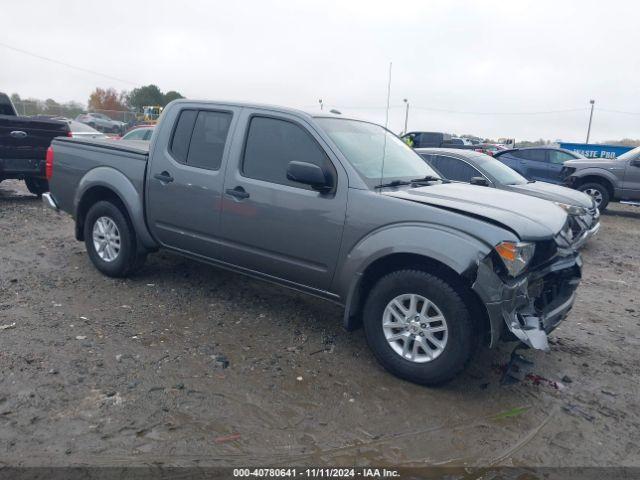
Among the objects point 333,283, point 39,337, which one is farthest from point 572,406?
point 39,337

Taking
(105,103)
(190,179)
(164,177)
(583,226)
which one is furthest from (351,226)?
(105,103)

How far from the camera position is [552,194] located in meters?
8.26

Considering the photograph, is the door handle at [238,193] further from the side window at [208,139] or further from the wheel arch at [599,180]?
the wheel arch at [599,180]

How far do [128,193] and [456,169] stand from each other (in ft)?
17.4

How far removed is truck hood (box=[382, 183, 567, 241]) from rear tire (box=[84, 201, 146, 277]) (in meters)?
2.83

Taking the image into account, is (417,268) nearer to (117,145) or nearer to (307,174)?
(307,174)

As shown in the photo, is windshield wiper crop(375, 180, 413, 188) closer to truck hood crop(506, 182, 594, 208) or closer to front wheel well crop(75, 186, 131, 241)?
front wheel well crop(75, 186, 131, 241)

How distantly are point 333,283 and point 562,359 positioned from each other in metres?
2.01

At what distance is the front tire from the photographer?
11.5 ft

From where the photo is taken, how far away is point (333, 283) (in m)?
4.07

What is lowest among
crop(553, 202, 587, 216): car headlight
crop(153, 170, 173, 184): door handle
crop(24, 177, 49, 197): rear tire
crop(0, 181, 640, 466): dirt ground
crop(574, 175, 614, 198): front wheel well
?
crop(0, 181, 640, 466): dirt ground

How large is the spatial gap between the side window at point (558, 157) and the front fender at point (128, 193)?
1268 centimetres

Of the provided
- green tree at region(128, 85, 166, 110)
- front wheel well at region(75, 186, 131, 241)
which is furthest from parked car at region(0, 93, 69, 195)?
green tree at region(128, 85, 166, 110)

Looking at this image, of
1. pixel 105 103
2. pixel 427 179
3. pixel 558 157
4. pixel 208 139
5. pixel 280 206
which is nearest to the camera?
pixel 280 206
